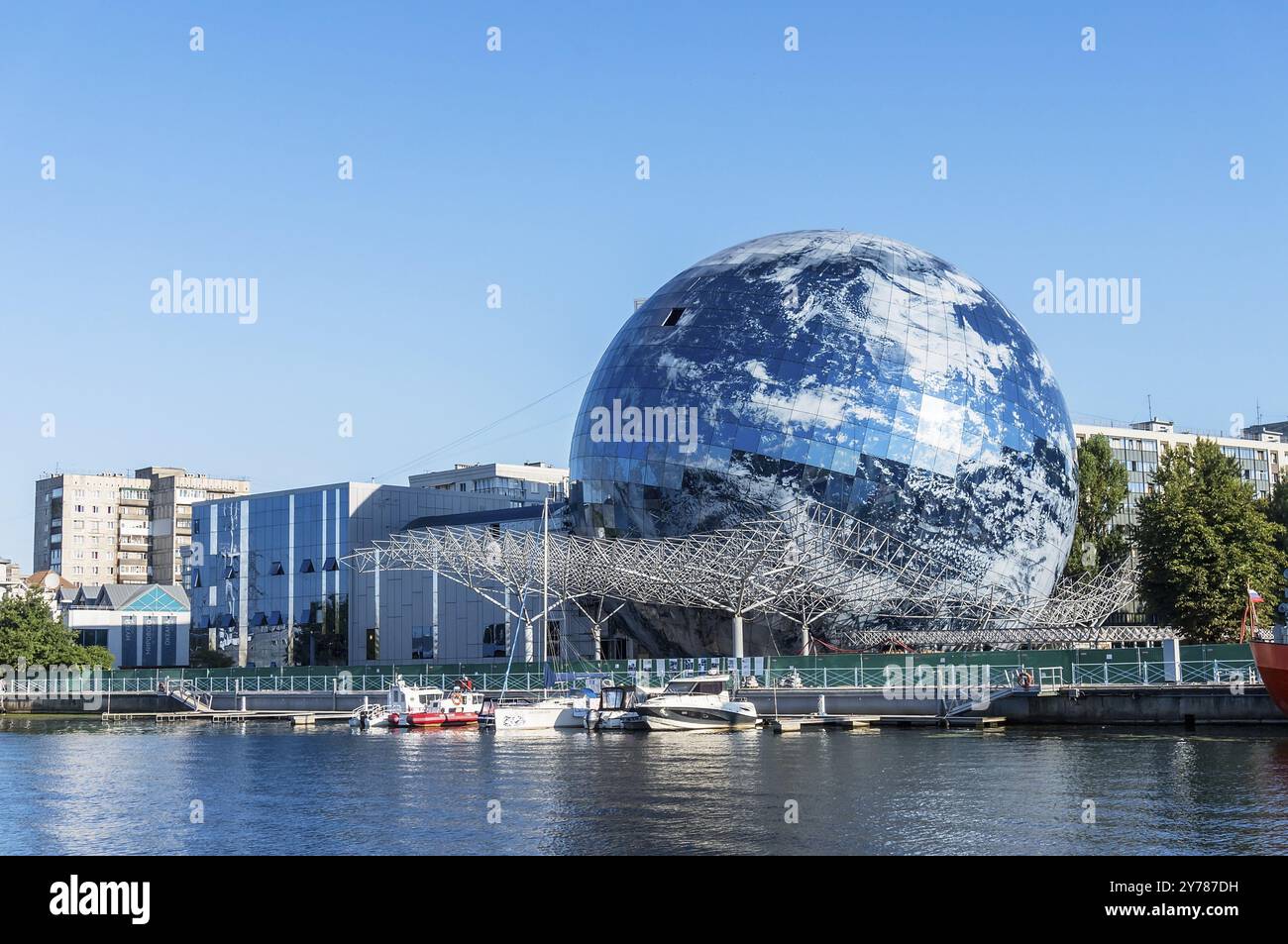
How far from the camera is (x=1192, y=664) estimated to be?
186 ft

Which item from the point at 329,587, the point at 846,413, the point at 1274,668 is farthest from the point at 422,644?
the point at 1274,668

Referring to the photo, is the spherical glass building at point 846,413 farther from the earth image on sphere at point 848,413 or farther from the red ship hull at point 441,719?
the red ship hull at point 441,719

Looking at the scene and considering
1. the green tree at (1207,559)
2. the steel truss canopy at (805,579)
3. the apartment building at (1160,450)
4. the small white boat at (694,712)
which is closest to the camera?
the small white boat at (694,712)

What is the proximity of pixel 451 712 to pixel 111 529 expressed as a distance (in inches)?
5603

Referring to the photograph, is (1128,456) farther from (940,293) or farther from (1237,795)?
(1237,795)

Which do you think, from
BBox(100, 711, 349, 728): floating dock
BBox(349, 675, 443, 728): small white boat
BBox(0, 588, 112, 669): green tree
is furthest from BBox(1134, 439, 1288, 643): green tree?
BBox(0, 588, 112, 669): green tree

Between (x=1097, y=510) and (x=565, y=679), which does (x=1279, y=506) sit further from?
(x=565, y=679)

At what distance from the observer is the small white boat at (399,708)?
69.3 m

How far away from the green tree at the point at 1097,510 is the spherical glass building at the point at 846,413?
600 inches

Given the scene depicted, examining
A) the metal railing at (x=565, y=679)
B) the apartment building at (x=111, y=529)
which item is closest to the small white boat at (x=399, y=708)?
the metal railing at (x=565, y=679)

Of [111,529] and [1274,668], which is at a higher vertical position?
[111,529]

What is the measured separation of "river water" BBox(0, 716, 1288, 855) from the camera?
28.7m

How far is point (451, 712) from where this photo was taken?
2739 inches
